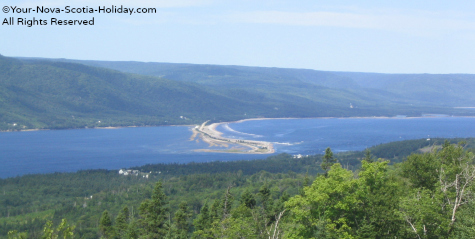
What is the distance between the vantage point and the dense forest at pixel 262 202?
18.2m

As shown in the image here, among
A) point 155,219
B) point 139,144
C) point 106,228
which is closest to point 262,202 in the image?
point 155,219

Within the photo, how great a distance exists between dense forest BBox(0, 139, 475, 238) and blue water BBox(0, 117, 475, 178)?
16.3 metres

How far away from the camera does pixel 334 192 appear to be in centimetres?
1908

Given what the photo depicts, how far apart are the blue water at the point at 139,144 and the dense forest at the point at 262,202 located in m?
16.3

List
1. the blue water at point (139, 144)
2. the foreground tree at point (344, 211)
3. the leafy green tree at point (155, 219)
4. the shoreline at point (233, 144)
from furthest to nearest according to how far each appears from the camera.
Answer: the shoreline at point (233, 144)
the blue water at point (139, 144)
the leafy green tree at point (155, 219)
the foreground tree at point (344, 211)

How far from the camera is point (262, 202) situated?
132ft

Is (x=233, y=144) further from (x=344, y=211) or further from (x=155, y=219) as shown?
(x=344, y=211)

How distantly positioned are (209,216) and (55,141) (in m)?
118

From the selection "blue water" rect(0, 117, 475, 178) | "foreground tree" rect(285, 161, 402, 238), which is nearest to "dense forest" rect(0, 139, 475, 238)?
"foreground tree" rect(285, 161, 402, 238)

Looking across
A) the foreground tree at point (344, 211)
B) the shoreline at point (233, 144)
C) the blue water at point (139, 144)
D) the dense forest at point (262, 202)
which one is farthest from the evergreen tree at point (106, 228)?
the shoreline at point (233, 144)

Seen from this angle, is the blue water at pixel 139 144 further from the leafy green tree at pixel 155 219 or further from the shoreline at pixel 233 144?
the leafy green tree at pixel 155 219

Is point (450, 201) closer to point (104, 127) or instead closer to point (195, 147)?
point (195, 147)

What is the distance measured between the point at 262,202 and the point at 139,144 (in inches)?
4036

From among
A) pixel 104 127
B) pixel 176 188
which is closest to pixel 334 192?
pixel 176 188
